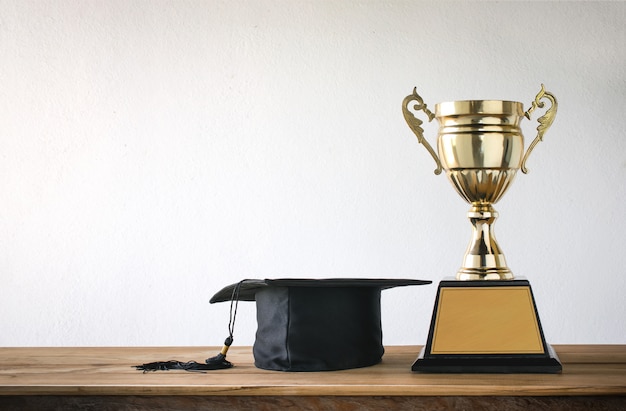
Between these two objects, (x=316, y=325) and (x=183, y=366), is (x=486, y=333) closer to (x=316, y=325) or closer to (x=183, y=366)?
(x=316, y=325)

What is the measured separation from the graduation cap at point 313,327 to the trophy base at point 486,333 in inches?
4.0

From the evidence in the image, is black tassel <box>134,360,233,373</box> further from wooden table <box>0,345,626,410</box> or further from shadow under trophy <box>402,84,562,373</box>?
shadow under trophy <box>402,84,562,373</box>

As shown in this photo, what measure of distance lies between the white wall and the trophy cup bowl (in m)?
1.42

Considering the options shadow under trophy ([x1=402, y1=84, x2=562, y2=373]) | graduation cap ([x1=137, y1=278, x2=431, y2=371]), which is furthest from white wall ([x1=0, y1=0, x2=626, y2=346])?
graduation cap ([x1=137, y1=278, x2=431, y2=371])

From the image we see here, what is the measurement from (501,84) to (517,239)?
0.51 metres

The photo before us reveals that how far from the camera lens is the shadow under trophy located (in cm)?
119

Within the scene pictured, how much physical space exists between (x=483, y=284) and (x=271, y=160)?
1.67 metres

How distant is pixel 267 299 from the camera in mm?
1275

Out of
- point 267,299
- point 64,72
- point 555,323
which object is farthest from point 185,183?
point 267,299

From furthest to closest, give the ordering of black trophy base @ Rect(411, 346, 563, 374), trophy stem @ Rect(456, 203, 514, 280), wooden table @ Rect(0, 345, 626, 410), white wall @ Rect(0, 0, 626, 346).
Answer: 1. white wall @ Rect(0, 0, 626, 346)
2. trophy stem @ Rect(456, 203, 514, 280)
3. black trophy base @ Rect(411, 346, 563, 374)
4. wooden table @ Rect(0, 345, 626, 410)

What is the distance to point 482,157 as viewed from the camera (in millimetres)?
1329

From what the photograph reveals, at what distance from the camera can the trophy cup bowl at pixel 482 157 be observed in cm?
132

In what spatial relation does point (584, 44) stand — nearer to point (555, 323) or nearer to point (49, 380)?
point (555, 323)

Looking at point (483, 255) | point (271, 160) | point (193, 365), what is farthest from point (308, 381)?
point (271, 160)
